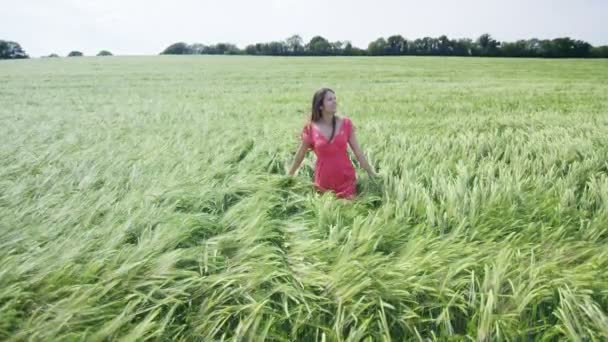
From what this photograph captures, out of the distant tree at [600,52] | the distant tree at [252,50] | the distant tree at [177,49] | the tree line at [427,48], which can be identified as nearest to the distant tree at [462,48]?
the tree line at [427,48]

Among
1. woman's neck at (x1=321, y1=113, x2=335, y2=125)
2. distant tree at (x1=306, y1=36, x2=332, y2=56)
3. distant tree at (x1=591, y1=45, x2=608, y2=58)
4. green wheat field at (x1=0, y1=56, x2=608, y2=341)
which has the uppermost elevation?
distant tree at (x1=306, y1=36, x2=332, y2=56)

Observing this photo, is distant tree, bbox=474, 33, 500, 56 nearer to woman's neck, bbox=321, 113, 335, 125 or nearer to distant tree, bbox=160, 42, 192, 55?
distant tree, bbox=160, 42, 192, 55

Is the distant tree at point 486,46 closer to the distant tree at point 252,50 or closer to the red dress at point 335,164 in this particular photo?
the distant tree at point 252,50

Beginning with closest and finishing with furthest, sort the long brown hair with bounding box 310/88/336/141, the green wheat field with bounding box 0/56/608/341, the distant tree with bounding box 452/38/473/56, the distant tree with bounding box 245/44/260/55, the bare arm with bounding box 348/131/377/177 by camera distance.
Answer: the green wheat field with bounding box 0/56/608/341, the bare arm with bounding box 348/131/377/177, the long brown hair with bounding box 310/88/336/141, the distant tree with bounding box 452/38/473/56, the distant tree with bounding box 245/44/260/55

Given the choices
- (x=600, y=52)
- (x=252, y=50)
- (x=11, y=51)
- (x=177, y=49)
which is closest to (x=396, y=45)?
(x=252, y=50)

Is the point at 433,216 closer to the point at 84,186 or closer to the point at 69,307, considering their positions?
the point at 69,307

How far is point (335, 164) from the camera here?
343 cm

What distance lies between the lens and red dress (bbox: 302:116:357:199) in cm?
340

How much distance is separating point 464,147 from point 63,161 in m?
4.01

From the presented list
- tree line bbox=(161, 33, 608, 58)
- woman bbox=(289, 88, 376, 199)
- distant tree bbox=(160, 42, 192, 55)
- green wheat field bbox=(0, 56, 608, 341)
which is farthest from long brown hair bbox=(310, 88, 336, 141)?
distant tree bbox=(160, 42, 192, 55)

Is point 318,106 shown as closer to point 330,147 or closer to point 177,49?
point 330,147

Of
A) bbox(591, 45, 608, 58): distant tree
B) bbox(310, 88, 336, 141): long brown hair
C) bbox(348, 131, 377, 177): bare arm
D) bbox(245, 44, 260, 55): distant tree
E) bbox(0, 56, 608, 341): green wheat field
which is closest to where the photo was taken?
bbox(0, 56, 608, 341): green wheat field

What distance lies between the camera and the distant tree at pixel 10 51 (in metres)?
64.4

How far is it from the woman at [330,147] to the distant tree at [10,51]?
3073 inches
